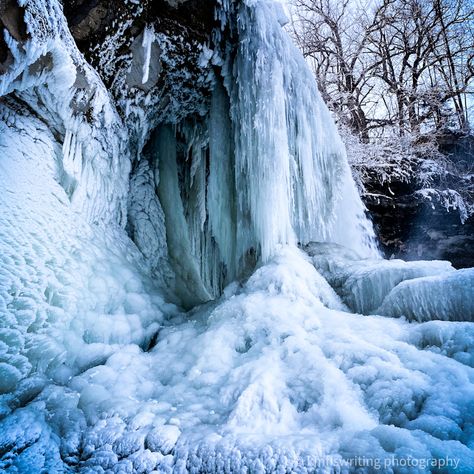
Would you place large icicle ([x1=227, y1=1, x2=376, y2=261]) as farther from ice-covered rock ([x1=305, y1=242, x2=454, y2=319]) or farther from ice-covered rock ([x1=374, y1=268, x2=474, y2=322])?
ice-covered rock ([x1=374, y1=268, x2=474, y2=322])

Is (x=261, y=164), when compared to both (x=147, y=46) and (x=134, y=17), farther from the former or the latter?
(x=134, y=17)

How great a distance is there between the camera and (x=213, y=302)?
3.12 m

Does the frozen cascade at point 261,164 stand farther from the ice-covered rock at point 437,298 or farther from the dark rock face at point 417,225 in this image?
the dark rock face at point 417,225

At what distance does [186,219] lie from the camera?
408 cm

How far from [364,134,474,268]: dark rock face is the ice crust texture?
264 cm

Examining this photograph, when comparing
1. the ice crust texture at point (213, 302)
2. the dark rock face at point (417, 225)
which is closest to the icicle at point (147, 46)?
the ice crust texture at point (213, 302)

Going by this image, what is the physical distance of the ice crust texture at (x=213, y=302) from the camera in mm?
1367

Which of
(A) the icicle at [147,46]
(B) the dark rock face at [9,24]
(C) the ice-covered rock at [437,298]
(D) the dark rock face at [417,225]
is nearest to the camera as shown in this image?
(B) the dark rock face at [9,24]

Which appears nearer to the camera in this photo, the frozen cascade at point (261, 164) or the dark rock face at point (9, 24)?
the dark rock face at point (9, 24)

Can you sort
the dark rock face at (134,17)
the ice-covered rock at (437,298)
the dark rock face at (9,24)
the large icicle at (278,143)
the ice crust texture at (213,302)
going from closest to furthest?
the ice crust texture at (213,302), the dark rock face at (9,24), the ice-covered rock at (437,298), the dark rock face at (134,17), the large icicle at (278,143)

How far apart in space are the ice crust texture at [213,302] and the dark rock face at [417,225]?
264 cm

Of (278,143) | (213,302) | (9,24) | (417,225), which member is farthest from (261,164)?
(417,225)

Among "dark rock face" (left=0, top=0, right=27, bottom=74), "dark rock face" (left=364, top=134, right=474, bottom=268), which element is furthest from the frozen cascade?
"dark rock face" (left=364, top=134, right=474, bottom=268)

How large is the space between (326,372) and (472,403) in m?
0.62
